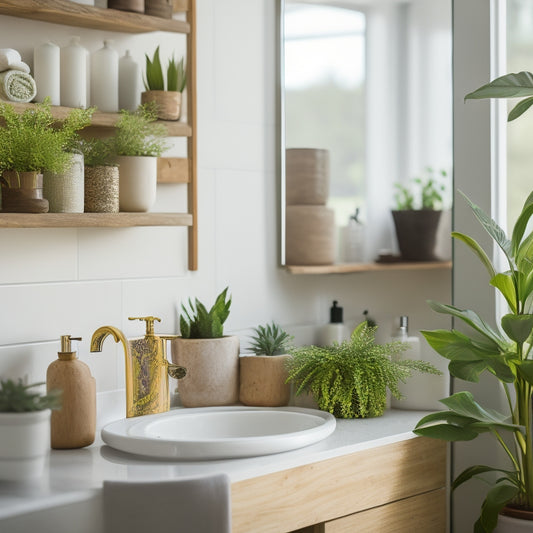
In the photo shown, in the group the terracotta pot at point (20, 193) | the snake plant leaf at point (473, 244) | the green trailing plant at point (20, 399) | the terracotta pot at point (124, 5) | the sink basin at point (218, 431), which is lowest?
the sink basin at point (218, 431)

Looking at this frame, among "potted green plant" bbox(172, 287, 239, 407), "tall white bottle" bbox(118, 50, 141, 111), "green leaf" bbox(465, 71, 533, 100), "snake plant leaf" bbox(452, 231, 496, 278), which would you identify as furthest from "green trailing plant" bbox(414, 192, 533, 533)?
"tall white bottle" bbox(118, 50, 141, 111)

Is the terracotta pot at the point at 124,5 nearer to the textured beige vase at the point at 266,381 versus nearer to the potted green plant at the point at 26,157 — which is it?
the potted green plant at the point at 26,157

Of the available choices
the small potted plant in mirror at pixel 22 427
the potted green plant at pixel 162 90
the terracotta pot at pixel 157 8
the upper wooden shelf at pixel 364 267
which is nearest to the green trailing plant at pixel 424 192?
the upper wooden shelf at pixel 364 267

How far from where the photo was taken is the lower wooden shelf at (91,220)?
1924 mm

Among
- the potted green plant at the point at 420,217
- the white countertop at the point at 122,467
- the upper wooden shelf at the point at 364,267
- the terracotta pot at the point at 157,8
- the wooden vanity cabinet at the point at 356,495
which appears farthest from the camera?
the potted green plant at the point at 420,217

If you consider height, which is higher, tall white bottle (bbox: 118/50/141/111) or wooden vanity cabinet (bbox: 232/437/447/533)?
tall white bottle (bbox: 118/50/141/111)

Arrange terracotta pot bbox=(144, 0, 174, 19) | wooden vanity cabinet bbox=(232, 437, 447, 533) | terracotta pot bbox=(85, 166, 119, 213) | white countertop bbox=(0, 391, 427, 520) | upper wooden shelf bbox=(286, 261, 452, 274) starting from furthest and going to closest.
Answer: upper wooden shelf bbox=(286, 261, 452, 274), terracotta pot bbox=(144, 0, 174, 19), terracotta pot bbox=(85, 166, 119, 213), wooden vanity cabinet bbox=(232, 437, 447, 533), white countertop bbox=(0, 391, 427, 520)

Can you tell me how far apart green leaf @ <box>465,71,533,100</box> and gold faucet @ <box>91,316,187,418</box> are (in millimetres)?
947

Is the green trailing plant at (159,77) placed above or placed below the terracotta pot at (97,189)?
above

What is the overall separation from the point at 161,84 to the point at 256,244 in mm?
579

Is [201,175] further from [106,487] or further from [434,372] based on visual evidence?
[106,487]

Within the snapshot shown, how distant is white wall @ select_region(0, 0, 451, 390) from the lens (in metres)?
2.13

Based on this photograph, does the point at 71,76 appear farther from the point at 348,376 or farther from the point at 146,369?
the point at 348,376

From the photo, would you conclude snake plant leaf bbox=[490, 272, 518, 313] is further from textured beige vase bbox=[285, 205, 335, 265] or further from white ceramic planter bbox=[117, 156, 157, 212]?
white ceramic planter bbox=[117, 156, 157, 212]
